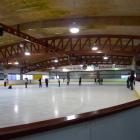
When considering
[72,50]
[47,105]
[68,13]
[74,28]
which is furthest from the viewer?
[72,50]

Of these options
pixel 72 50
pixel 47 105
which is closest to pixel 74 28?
pixel 47 105

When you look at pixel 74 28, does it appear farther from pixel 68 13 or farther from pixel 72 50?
pixel 72 50

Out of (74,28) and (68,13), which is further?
(68,13)

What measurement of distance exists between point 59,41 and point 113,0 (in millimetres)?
10950

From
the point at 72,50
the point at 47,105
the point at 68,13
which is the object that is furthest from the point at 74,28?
the point at 72,50

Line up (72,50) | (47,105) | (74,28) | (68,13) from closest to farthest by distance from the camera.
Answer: (74,28) < (68,13) < (47,105) < (72,50)

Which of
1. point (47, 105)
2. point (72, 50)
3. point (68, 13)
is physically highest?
point (68, 13)

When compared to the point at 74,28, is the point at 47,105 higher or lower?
lower

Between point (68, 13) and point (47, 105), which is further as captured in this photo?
point (47, 105)

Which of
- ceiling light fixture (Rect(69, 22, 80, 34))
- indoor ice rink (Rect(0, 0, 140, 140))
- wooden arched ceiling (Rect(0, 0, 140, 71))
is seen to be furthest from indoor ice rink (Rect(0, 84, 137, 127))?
wooden arched ceiling (Rect(0, 0, 140, 71))

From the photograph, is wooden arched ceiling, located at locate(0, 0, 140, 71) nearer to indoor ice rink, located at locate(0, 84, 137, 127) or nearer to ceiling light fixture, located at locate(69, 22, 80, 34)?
ceiling light fixture, located at locate(69, 22, 80, 34)

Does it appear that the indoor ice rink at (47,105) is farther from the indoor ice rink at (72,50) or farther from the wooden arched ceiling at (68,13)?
the wooden arched ceiling at (68,13)

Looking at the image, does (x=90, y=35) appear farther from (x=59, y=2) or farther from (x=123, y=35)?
(x=59, y=2)

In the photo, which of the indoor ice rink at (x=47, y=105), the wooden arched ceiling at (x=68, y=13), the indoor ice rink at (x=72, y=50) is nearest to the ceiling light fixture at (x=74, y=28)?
the indoor ice rink at (x=72, y=50)
